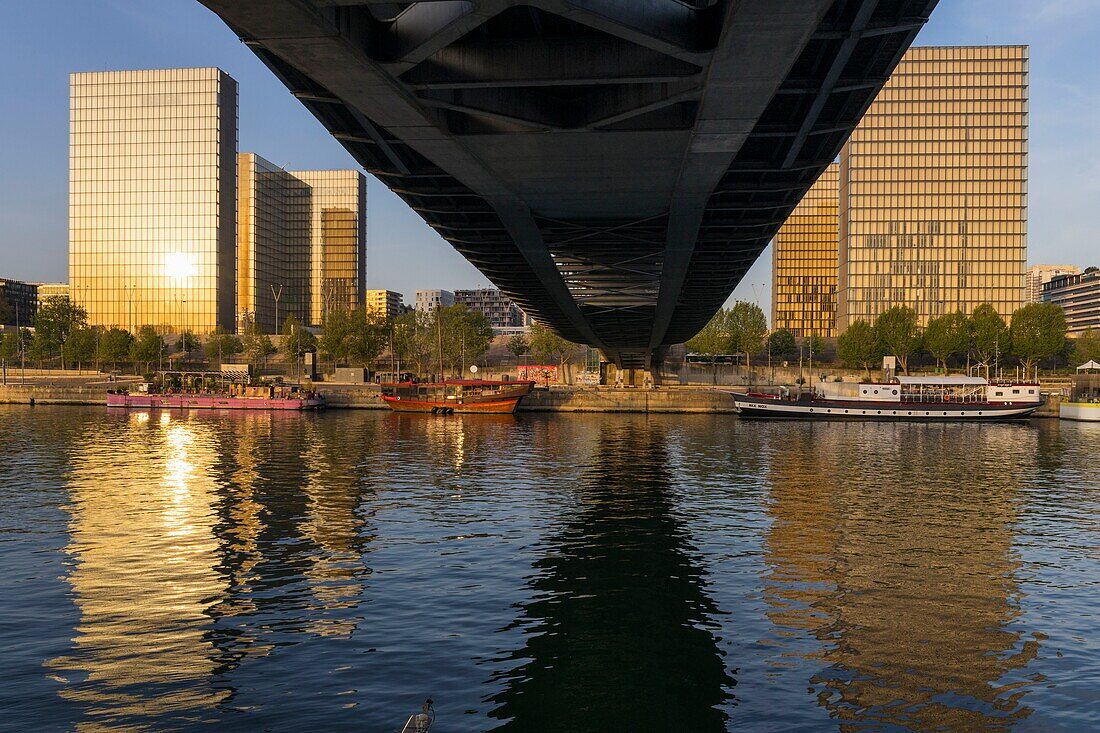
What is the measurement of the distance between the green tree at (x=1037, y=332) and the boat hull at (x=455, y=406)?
8093 centimetres

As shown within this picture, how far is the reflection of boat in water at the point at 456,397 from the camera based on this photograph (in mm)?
94125

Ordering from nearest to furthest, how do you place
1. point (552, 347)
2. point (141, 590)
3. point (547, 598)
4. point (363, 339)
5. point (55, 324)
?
1. point (547, 598)
2. point (141, 590)
3. point (363, 339)
4. point (55, 324)
5. point (552, 347)

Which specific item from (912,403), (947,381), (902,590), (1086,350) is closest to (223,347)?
(912,403)

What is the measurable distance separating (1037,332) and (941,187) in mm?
69832

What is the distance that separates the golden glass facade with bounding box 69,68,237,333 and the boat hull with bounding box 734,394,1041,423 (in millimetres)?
139769

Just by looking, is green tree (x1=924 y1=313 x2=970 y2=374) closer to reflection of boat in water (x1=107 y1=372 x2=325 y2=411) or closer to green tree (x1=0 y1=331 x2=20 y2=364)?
reflection of boat in water (x1=107 y1=372 x2=325 y2=411)

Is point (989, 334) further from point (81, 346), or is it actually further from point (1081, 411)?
point (81, 346)

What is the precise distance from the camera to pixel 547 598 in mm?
21016

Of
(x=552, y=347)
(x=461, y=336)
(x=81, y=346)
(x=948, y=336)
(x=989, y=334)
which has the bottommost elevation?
(x=81, y=346)

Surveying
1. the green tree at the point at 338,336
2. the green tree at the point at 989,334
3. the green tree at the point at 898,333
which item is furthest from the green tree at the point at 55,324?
the green tree at the point at 989,334

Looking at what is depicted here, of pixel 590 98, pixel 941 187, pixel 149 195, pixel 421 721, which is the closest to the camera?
pixel 421 721

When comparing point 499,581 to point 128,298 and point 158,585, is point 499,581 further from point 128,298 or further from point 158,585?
point 128,298

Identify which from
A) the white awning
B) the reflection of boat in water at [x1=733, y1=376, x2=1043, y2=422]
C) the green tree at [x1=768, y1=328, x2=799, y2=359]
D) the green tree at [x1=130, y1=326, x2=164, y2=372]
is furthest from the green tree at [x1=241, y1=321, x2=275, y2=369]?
the white awning

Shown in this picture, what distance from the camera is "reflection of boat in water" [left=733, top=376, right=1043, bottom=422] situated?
88688 mm
